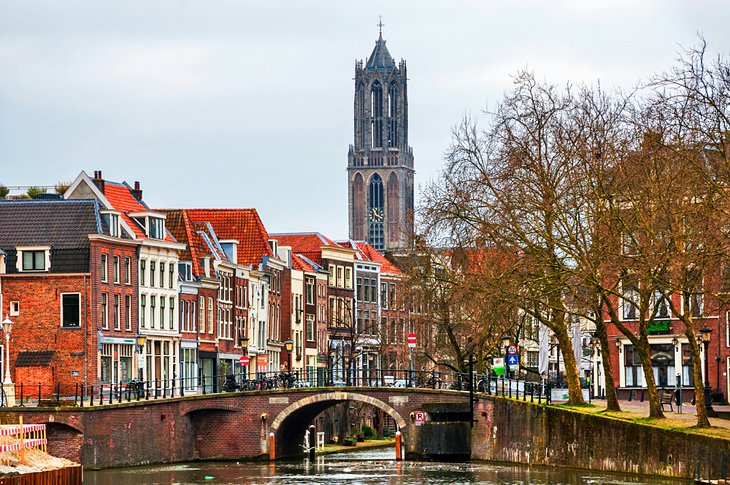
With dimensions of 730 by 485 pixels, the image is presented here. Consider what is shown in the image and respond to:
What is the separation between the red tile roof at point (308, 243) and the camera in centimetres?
11838

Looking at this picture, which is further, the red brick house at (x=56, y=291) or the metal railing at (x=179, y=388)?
the red brick house at (x=56, y=291)

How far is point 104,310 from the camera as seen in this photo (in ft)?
259

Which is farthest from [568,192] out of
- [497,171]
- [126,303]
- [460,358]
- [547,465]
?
[126,303]

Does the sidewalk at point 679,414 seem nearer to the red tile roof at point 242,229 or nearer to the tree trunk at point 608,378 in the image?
the tree trunk at point 608,378

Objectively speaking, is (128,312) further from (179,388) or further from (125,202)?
(179,388)

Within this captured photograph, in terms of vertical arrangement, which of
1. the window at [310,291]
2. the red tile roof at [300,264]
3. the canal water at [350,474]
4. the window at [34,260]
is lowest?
the canal water at [350,474]

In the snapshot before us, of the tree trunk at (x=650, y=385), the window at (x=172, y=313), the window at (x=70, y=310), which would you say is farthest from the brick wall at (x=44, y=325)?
the tree trunk at (x=650, y=385)

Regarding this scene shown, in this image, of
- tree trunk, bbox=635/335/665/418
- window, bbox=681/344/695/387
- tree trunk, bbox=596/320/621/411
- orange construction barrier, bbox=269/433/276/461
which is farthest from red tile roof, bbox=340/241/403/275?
tree trunk, bbox=635/335/665/418

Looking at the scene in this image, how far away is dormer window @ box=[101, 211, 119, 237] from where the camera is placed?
79.4 metres

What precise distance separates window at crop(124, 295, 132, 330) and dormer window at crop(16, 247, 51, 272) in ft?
18.1

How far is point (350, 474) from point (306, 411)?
45.1ft

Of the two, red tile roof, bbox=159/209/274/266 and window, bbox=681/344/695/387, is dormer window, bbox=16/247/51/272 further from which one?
window, bbox=681/344/695/387

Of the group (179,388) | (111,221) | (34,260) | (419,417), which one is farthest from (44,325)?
(419,417)

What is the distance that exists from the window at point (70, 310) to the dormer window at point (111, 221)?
11.9 ft
